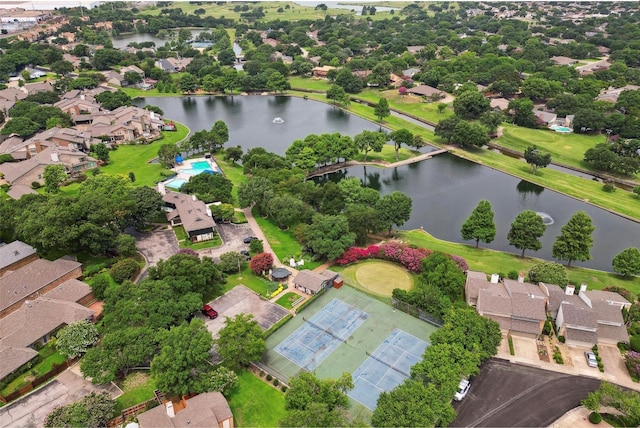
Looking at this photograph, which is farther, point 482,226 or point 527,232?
point 482,226

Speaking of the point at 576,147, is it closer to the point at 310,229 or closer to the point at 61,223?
the point at 310,229

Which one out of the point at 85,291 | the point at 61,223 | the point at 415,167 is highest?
the point at 61,223

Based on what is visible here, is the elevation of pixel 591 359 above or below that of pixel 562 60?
below

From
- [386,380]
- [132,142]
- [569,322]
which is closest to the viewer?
[386,380]

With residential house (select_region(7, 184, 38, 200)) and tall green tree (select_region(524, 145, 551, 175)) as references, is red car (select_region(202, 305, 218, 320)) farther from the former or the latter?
tall green tree (select_region(524, 145, 551, 175))

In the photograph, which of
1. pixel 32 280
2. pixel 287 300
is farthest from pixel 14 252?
pixel 287 300

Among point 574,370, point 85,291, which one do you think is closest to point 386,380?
point 574,370

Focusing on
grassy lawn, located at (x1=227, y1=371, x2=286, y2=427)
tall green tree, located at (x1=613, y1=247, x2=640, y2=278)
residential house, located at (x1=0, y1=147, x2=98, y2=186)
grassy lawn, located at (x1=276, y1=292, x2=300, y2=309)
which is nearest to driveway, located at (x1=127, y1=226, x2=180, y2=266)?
grassy lawn, located at (x1=276, y1=292, x2=300, y2=309)

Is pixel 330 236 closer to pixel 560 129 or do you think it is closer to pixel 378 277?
pixel 378 277
